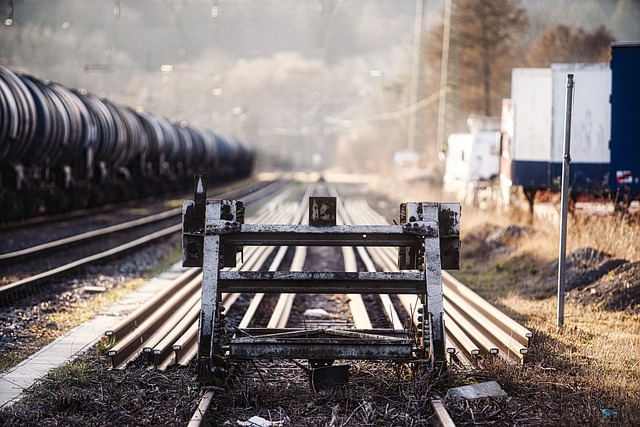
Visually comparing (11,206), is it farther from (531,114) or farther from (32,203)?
(531,114)

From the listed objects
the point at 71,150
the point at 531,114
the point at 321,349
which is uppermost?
the point at 531,114

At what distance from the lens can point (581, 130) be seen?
1541 cm

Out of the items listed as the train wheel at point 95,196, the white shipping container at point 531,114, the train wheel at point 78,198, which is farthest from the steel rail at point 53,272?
the train wheel at point 95,196

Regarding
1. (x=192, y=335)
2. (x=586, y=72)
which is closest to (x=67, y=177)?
(x=586, y=72)

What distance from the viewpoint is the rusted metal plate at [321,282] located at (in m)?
5.74

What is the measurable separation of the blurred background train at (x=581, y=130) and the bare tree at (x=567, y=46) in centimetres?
2891

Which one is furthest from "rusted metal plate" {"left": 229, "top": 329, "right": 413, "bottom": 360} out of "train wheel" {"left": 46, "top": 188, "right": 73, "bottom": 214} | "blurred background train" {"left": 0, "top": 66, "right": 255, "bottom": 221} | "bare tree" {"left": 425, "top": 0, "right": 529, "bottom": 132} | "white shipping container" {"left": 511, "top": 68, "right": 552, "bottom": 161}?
"bare tree" {"left": 425, "top": 0, "right": 529, "bottom": 132}

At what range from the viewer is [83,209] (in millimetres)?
26266

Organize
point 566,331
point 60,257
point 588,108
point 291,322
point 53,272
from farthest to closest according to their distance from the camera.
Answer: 1. point 588,108
2. point 60,257
3. point 53,272
4. point 291,322
5. point 566,331

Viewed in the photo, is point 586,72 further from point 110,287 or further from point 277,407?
point 277,407

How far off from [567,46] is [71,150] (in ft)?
106

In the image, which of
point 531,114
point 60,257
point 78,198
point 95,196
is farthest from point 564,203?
point 95,196

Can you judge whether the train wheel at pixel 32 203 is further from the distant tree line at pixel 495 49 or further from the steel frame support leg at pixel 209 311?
the distant tree line at pixel 495 49

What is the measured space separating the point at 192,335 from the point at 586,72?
10661mm
